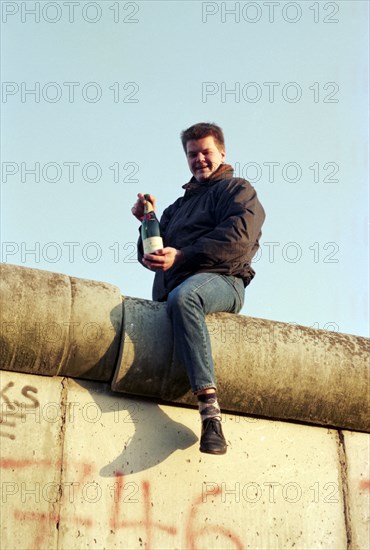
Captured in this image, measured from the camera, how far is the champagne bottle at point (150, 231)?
5.25 meters

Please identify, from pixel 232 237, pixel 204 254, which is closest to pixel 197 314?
pixel 204 254

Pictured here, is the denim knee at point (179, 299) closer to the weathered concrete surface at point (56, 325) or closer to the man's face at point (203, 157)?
the weathered concrete surface at point (56, 325)

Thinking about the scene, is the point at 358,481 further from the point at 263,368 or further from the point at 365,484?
the point at 263,368

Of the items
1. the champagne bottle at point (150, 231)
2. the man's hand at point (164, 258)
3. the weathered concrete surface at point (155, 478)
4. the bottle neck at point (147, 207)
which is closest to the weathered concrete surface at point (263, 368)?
the weathered concrete surface at point (155, 478)

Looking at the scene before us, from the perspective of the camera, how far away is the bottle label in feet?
17.1

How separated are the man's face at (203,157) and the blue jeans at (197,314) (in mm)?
772

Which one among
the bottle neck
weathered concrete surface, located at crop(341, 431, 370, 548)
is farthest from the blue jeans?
weathered concrete surface, located at crop(341, 431, 370, 548)

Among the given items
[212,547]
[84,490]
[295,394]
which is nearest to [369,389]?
[295,394]

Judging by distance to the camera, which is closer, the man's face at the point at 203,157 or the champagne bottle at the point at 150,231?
the champagne bottle at the point at 150,231

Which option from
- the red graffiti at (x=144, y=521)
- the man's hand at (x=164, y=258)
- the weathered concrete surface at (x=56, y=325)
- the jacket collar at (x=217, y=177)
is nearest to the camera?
the red graffiti at (x=144, y=521)

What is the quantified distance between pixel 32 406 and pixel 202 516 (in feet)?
3.00

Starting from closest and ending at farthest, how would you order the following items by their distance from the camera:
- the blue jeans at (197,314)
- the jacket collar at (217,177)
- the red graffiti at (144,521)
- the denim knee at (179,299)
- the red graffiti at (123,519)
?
the red graffiti at (123,519), the red graffiti at (144,521), the blue jeans at (197,314), the denim knee at (179,299), the jacket collar at (217,177)

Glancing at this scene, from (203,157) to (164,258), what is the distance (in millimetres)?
817

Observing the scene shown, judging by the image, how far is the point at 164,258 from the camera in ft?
16.9
